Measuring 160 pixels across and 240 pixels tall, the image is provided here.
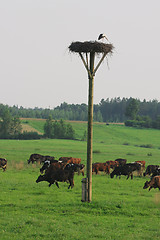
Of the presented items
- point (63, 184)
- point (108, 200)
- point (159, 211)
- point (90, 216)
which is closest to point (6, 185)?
point (63, 184)

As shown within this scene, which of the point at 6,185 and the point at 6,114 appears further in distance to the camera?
the point at 6,114

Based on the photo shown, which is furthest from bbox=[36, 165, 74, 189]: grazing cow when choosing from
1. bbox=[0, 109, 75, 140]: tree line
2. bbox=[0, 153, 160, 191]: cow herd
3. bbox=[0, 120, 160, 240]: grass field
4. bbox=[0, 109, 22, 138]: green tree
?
bbox=[0, 109, 22, 138]: green tree

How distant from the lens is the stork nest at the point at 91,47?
56.9 feet

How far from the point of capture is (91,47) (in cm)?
1744

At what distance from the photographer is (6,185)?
2295cm

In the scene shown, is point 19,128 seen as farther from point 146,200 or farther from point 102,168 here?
point 146,200

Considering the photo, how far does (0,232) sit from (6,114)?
9936 cm

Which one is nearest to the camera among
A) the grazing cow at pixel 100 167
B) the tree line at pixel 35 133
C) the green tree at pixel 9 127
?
the grazing cow at pixel 100 167

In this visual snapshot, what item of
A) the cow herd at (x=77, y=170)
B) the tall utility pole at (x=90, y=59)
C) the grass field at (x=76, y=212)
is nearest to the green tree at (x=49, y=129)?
the cow herd at (x=77, y=170)

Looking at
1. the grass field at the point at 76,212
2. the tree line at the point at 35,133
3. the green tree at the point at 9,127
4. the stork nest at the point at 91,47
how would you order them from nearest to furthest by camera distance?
1. the grass field at the point at 76,212
2. the stork nest at the point at 91,47
3. the tree line at the point at 35,133
4. the green tree at the point at 9,127

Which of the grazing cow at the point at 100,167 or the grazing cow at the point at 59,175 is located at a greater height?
the grazing cow at the point at 59,175

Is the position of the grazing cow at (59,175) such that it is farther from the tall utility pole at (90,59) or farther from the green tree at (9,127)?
the green tree at (9,127)

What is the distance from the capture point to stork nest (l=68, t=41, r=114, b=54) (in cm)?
1733

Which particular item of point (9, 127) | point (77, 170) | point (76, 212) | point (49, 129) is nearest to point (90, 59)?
point (76, 212)
